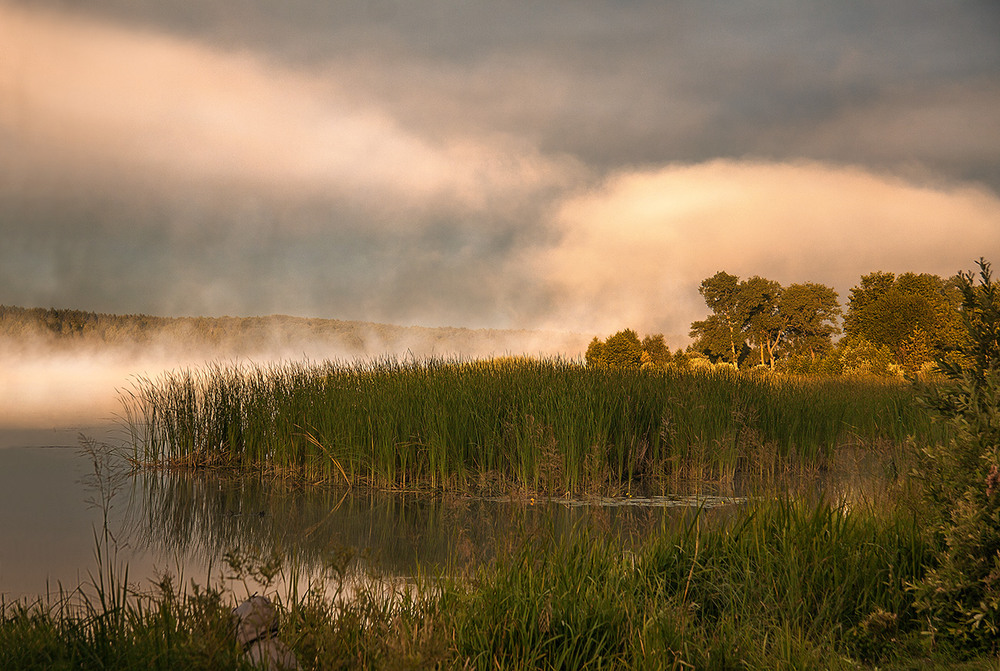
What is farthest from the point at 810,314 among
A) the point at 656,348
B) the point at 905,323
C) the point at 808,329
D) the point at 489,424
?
the point at 489,424

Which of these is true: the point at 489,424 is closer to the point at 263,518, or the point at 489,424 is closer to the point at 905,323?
the point at 263,518

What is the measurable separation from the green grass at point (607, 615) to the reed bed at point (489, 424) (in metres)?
3.54

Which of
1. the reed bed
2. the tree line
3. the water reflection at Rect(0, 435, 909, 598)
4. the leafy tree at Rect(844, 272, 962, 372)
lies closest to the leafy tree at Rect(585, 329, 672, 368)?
the tree line

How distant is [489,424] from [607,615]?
606 centimetres

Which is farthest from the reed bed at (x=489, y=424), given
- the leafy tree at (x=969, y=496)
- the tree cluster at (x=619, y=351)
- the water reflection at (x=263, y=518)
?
the tree cluster at (x=619, y=351)

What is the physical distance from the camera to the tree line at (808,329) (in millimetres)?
29141

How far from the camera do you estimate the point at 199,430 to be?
1168cm

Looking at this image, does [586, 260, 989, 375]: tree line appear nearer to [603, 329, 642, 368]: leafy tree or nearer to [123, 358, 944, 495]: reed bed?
[603, 329, 642, 368]: leafy tree

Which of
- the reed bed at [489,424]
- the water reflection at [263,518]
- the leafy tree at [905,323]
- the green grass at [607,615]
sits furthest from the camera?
the leafy tree at [905,323]

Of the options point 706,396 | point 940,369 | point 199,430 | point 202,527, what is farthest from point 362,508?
point 940,369

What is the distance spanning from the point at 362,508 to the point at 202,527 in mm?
1719

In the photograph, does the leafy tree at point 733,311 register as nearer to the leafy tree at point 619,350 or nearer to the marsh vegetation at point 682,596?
the leafy tree at point 619,350

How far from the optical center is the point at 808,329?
4700 cm

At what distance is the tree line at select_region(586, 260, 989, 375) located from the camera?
29.1 meters
